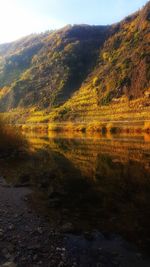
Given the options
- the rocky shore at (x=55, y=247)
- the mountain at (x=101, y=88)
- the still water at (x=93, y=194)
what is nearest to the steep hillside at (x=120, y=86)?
the mountain at (x=101, y=88)

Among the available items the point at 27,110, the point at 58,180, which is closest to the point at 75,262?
the point at 58,180

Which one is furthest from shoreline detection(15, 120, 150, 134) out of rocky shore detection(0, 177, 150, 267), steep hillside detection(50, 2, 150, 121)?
rocky shore detection(0, 177, 150, 267)

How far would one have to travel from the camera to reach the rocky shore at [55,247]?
9602 millimetres

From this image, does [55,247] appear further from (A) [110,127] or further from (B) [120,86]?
(B) [120,86]

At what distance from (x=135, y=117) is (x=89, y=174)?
73.3 meters

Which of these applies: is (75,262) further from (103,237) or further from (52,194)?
(52,194)

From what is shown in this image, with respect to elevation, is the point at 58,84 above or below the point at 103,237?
above

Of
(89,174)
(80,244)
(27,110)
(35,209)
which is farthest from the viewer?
(27,110)

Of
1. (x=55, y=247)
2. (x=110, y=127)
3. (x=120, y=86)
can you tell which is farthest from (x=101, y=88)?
(x=55, y=247)

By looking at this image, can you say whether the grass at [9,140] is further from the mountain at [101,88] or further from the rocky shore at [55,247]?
the mountain at [101,88]

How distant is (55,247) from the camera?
34.6 ft

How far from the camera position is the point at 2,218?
1330cm

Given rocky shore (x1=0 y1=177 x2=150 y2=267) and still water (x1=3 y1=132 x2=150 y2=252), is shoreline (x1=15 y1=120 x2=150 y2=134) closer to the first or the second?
still water (x1=3 y1=132 x2=150 y2=252)

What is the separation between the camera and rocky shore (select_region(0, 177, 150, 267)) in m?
9.60
